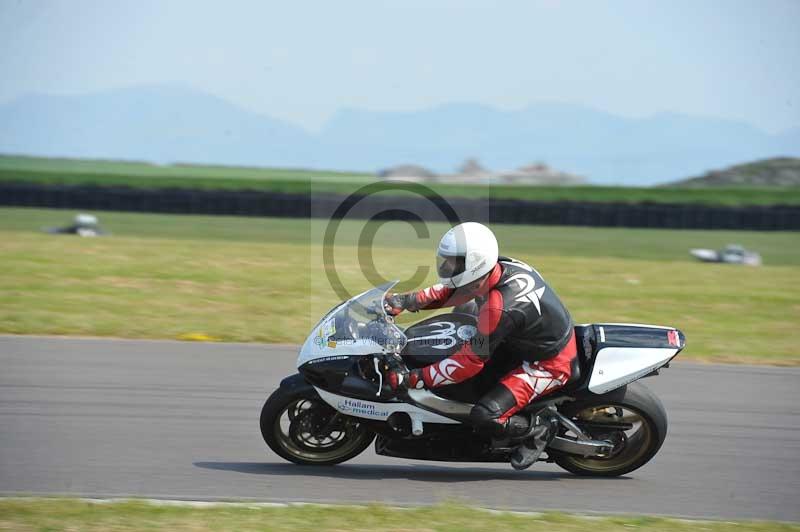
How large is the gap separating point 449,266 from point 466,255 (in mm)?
125

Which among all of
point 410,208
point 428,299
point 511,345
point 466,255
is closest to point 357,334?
point 428,299

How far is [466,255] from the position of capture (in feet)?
17.6

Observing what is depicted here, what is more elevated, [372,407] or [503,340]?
[503,340]

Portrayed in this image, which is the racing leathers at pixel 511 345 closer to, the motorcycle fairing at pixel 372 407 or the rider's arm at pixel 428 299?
the rider's arm at pixel 428 299

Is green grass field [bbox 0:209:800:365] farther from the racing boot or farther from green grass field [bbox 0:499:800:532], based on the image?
green grass field [bbox 0:499:800:532]

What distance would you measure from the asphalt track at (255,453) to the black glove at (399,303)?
0.99m

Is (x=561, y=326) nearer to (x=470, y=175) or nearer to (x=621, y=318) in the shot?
(x=621, y=318)

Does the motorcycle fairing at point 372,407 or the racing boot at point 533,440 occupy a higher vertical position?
the motorcycle fairing at point 372,407

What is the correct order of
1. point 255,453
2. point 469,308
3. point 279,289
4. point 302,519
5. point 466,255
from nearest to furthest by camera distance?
point 302,519, point 466,255, point 469,308, point 255,453, point 279,289

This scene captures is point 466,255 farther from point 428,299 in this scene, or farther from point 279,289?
point 279,289

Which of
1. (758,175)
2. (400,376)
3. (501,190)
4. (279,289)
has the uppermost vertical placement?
(758,175)

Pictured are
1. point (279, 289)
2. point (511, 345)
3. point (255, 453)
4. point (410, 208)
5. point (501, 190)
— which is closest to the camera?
point (511, 345)

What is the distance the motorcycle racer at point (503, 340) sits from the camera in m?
5.39

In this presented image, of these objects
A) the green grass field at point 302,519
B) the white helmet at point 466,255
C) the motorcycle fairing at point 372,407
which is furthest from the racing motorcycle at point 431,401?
the green grass field at point 302,519
